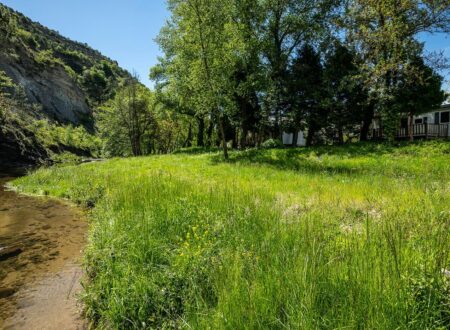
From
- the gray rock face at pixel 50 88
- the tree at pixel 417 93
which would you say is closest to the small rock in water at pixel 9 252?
the tree at pixel 417 93

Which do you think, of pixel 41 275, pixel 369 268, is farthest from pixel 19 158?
pixel 369 268

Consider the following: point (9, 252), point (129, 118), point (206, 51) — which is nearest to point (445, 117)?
point (206, 51)

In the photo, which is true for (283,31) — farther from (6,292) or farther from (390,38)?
(6,292)

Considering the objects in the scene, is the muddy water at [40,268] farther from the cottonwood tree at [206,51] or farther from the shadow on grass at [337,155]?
the cottonwood tree at [206,51]

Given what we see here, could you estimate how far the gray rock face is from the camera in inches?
2119

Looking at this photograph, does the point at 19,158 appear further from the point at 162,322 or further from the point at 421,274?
the point at 421,274

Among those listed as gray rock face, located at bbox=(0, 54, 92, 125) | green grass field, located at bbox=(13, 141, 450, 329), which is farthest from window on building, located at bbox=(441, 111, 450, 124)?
gray rock face, located at bbox=(0, 54, 92, 125)

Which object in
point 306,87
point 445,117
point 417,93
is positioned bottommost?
point 445,117

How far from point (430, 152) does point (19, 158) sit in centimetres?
3899

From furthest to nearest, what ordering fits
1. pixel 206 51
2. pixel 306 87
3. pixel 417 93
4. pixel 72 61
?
pixel 72 61 < pixel 306 87 < pixel 417 93 < pixel 206 51

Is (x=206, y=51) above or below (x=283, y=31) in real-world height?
below

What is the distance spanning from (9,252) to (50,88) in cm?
6636

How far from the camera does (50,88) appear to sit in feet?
211

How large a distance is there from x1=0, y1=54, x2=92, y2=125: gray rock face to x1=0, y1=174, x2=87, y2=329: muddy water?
48882mm
